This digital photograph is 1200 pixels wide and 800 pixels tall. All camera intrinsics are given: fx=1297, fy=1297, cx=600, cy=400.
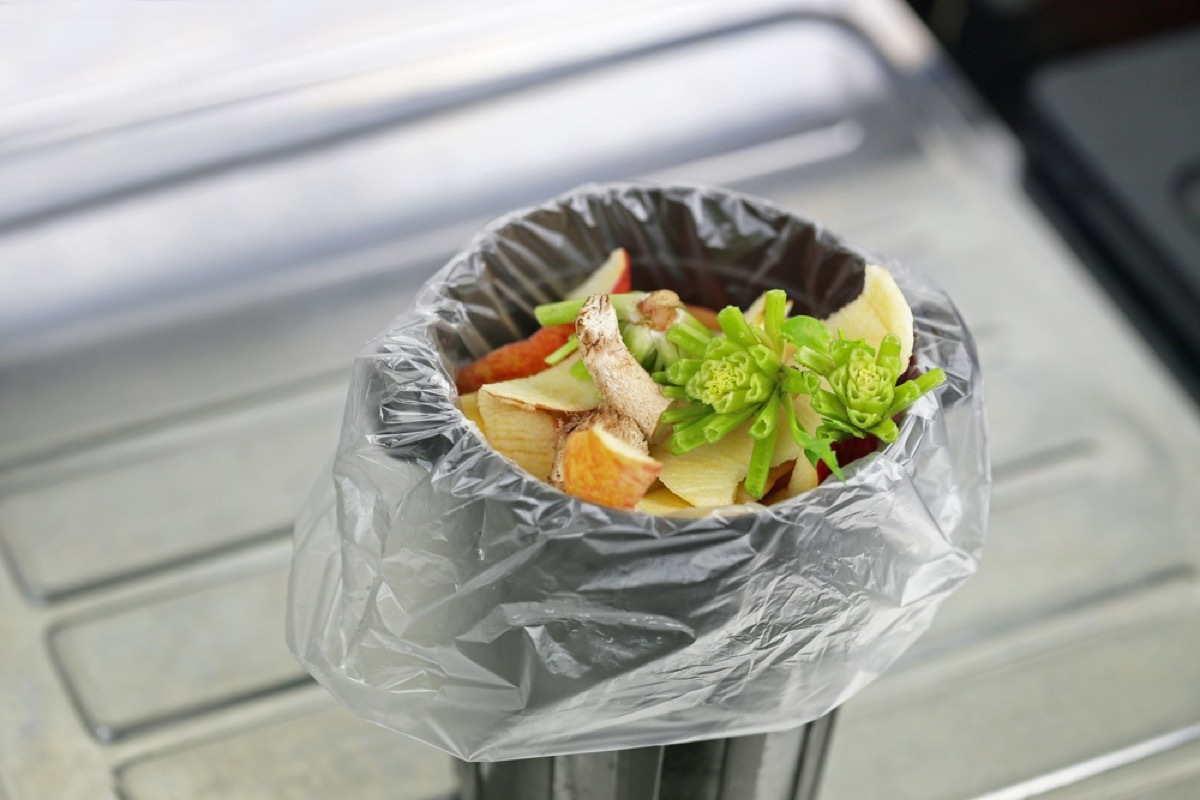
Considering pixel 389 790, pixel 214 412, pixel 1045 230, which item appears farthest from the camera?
pixel 1045 230

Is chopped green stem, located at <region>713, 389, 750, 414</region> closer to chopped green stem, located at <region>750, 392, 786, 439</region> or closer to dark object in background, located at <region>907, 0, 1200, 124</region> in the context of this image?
chopped green stem, located at <region>750, 392, 786, 439</region>

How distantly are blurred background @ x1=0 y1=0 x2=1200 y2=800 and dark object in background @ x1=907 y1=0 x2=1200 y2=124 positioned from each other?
6.4 inches

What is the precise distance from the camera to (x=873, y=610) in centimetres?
Answer: 45

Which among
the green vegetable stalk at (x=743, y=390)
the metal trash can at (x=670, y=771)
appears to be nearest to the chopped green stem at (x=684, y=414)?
the green vegetable stalk at (x=743, y=390)

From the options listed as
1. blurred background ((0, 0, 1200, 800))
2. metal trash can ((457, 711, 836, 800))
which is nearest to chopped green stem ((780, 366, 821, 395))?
metal trash can ((457, 711, 836, 800))

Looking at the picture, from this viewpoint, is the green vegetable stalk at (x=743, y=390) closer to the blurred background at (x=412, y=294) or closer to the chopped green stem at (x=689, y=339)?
the chopped green stem at (x=689, y=339)

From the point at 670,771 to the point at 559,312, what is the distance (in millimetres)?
179

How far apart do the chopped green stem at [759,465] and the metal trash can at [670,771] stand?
A: 0.34ft

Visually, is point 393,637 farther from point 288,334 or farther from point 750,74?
point 750,74

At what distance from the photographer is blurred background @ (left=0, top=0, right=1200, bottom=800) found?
24.0 inches

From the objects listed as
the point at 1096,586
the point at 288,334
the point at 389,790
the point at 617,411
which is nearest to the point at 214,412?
the point at 288,334

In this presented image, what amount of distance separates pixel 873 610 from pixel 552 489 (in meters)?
0.12

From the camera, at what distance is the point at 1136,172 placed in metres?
0.84

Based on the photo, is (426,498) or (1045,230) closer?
(426,498)
